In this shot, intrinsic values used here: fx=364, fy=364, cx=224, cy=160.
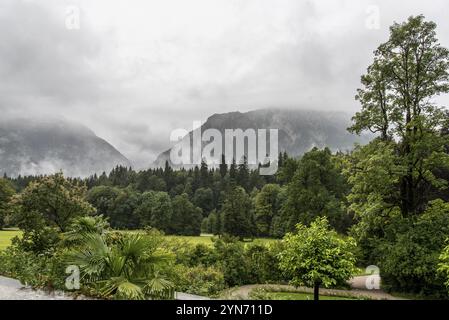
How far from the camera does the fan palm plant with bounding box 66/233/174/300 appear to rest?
7.82m

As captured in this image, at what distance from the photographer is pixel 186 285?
16.1 meters

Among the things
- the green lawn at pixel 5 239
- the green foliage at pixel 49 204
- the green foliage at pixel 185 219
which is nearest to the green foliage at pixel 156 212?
the green foliage at pixel 185 219

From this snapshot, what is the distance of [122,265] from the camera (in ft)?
27.3

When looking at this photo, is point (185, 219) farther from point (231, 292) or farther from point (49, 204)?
point (231, 292)

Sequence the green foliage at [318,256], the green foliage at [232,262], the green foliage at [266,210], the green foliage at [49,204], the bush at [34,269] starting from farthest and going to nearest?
the green foliage at [266,210]
the green foliage at [232,262]
the green foliage at [49,204]
the green foliage at [318,256]
the bush at [34,269]

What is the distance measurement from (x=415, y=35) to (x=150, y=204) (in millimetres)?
65036

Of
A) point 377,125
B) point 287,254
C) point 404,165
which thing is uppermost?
point 377,125

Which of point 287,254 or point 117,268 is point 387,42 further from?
point 117,268

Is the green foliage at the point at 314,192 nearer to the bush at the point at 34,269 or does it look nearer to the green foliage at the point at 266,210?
the green foliage at the point at 266,210

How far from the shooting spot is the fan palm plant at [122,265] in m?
7.82

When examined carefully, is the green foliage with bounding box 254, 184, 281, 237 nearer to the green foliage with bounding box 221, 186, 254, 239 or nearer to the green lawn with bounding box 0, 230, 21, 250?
the green foliage with bounding box 221, 186, 254, 239

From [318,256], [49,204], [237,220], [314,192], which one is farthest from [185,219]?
[318,256]

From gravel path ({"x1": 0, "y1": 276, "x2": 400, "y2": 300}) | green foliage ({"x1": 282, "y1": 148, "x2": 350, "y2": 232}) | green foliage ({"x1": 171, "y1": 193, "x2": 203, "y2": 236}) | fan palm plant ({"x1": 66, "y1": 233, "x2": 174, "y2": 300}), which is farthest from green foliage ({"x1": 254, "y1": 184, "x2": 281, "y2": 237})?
fan palm plant ({"x1": 66, "y1": 233, "x2": 174, "y2": 300})
